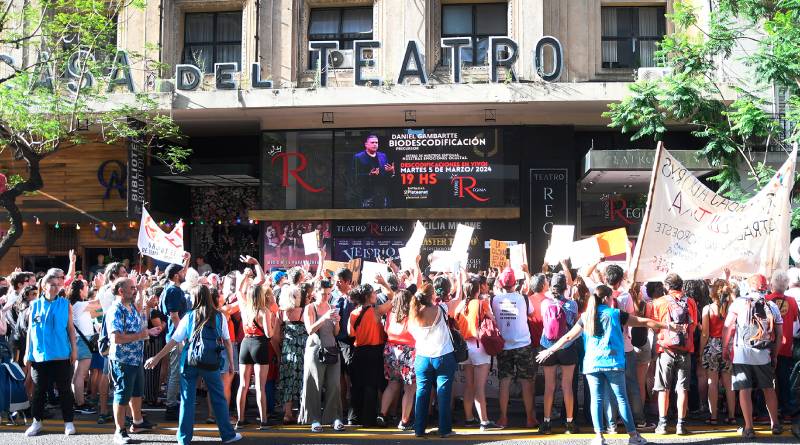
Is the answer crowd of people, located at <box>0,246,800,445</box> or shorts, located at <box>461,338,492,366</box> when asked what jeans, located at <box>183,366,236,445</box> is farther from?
shorts, located at <box>461,338,492,366</box>

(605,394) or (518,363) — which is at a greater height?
(518,363)

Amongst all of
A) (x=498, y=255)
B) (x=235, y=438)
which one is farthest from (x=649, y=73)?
(x=235, y=438)

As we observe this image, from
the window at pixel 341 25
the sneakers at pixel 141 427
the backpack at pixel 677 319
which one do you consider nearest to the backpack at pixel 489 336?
the backpack at pixel 677 319

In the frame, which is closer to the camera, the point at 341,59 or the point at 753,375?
the point at 753,375

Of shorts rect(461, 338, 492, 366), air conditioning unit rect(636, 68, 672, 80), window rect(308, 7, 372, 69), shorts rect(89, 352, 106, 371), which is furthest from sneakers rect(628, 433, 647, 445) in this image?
window rect(308, 7, 372, 69)

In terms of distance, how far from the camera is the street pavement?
8.79m

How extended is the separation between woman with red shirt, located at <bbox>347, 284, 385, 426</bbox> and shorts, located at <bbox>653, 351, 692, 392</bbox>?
3171 millimetres

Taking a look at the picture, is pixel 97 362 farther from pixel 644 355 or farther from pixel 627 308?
pixel 644 355

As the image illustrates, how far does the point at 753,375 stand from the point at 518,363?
2.52 m

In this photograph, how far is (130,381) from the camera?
8.91 meters

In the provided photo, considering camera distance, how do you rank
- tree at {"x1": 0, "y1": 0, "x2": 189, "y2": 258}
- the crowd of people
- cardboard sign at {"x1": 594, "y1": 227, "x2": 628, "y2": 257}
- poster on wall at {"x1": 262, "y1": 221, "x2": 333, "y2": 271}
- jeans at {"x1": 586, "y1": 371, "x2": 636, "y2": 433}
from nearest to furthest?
jeans at {"x1": 586, "y1": 371, "x2": 636, "y2": 433} < the crowd of people < cardboard sign at {"x1": 594, "y1": 227, "x2": 628, "y2": 257} < tree at {"x1": 0, "y1": 0, "x2": 189, "y2": 258} < poster on wall at {"x1": 262, "y1": 221, "x2": 333, "y2": 271}

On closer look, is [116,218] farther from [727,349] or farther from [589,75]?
[727,349]

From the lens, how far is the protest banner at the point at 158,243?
13.2 metres

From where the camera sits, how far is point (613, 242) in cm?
1234
